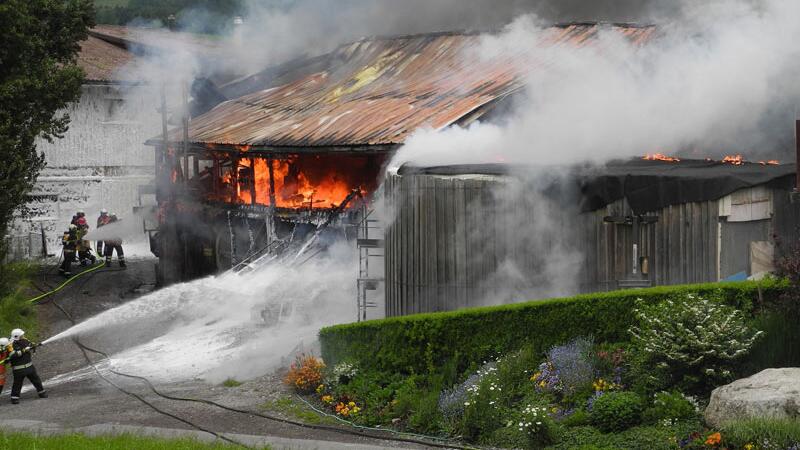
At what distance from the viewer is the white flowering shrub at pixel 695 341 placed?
12383mm

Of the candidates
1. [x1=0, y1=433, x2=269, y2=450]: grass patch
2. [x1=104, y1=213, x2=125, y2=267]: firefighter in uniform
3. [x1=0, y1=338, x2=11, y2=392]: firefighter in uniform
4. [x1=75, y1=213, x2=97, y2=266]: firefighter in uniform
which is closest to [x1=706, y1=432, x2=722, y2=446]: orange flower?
[x1=0, y1=433, x2=269, y2=450]: grass patch

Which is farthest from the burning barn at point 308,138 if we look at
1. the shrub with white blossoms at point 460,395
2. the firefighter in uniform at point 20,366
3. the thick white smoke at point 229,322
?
the shrub with white blossoms at point 460,395

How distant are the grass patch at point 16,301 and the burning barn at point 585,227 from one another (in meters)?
9.78

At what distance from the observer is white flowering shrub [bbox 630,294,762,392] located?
12383 mm

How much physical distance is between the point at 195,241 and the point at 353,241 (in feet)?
28.2

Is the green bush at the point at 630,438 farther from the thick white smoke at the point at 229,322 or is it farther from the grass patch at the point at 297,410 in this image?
the thick white smoke at the point at 229,322

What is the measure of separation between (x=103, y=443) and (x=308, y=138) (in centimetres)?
1350

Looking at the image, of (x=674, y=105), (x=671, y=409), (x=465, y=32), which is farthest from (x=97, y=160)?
(x=671, y=409)

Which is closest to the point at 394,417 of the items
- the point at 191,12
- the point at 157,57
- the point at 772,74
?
the point at 772,74

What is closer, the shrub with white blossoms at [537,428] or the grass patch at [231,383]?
the shrub with white blossoms at [537,428]

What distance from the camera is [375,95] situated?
27359mm

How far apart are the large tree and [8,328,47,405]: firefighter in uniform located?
6231 mm

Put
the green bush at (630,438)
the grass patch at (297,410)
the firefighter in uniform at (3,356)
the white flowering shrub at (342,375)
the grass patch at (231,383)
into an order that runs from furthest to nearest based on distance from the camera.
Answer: the firefighter in uniform at (3,356) → the grass patch at (231,383) → the white flowering shrub at (342,375) → the grass patch at (297,410) → the green bush at (630,438)

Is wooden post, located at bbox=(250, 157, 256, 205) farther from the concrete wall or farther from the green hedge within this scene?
the green hedge
